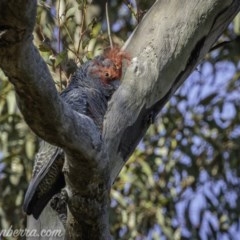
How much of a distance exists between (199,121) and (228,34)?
535 millimetres

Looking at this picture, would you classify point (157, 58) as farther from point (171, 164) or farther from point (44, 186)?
point (171, 164)

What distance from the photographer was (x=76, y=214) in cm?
194

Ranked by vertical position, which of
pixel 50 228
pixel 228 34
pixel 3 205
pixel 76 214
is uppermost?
pixel 76 214

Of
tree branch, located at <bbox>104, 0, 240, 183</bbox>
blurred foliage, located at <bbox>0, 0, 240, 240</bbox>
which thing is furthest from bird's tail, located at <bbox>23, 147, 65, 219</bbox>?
blurred foliage, located at <bbox>0, 0, 240, 240</bbox>

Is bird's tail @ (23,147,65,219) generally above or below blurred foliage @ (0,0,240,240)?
above

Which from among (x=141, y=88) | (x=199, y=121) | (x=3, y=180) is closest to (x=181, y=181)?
(x=199, y=121)

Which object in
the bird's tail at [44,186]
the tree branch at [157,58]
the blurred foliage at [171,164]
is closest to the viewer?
the bird's tail at [44,186]

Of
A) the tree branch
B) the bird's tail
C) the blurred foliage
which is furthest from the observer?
the blurred foliage

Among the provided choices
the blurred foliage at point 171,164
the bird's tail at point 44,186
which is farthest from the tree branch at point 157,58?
the blurred foliage at point 171,164

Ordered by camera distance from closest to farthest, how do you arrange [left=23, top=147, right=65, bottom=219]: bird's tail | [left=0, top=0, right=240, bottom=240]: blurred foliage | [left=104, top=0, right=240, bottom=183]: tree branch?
[left=23, top=147, right=65, bottom=219]: bird's tail, [left=104, top=0, right=240, bottom=183]: tree branch, [left=0, top=0, right=240, bottom=240]: blurred foliage

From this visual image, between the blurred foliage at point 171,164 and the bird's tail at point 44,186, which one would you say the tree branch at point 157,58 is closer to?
the bird's tail at point 44,186

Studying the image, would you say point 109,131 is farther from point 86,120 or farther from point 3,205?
point 3,205

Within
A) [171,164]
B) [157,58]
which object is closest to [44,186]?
[157,58]

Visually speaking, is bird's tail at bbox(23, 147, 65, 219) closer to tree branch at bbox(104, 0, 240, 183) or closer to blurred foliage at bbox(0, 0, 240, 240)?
tree branch at bbox(104, 0, 240, 183)
